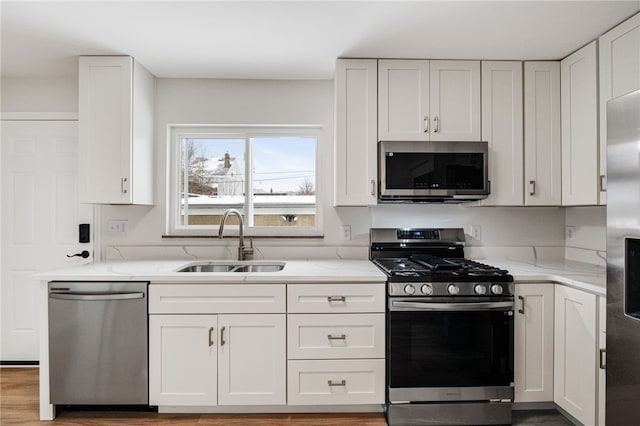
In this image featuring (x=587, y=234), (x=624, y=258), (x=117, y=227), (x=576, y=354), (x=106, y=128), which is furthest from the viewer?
(x=117, y=227)

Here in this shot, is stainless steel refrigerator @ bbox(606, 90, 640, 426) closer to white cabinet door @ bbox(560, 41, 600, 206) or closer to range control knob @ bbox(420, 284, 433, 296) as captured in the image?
range control knob @ bbox(420, 284, 433, 296)

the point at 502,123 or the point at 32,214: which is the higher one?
the point at 502,123

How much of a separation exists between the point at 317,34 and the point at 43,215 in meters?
2.54

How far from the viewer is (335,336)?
2.21m

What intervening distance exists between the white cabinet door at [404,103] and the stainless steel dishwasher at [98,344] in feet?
6.25

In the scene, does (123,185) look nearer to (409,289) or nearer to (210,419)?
(210,419)

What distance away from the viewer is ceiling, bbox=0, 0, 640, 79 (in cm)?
193

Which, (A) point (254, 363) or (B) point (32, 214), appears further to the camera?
(B) point (32, 214)

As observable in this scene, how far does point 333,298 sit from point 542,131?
6.22ft

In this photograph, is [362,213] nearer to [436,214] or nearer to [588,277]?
[436,214]

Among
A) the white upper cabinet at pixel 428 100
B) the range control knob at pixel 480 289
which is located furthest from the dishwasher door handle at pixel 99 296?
the range control knob at pixel 480 289

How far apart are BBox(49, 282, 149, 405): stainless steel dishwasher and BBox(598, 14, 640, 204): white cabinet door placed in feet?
9.54

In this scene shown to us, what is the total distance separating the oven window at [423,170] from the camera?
2492mm

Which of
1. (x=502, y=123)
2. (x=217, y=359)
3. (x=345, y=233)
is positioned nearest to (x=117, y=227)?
(x=217, y=359)
